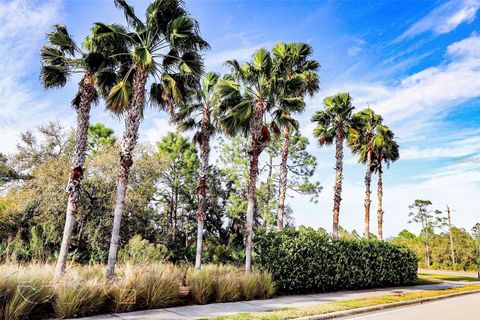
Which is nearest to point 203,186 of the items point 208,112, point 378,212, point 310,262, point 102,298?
point 208,112

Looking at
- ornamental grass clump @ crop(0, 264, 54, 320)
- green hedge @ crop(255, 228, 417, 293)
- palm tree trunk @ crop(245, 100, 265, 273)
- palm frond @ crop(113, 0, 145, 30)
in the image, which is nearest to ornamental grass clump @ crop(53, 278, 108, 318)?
ornamental grass clump @ crop(0, 264, 54, 320)

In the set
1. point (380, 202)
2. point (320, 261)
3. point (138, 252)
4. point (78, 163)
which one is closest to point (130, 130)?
point (78, 163)

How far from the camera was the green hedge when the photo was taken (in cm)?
1437

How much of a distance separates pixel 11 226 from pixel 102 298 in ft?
51.1

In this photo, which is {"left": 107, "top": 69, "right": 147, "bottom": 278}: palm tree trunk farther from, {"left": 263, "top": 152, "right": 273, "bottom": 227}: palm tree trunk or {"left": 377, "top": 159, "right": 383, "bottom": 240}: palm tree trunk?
{"left": 377, "top": 159, "right": 383, "bottom": 240}: palm tree trunk

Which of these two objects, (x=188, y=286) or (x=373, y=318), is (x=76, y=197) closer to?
(x=188, y=286)

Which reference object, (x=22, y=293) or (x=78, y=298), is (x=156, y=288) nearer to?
(x=78, y=298)

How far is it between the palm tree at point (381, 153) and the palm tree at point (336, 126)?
5086 millimetres

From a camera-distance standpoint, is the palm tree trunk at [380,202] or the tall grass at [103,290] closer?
the tall grass at [103,290]

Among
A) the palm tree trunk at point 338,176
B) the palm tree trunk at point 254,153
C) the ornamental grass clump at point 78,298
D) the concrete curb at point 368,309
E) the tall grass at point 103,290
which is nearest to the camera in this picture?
the tall grass at point 103,290

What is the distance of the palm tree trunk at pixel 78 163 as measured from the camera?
11406 millimetres

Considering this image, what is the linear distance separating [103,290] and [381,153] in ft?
86.4

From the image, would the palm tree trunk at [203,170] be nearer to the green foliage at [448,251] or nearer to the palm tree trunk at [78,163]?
the palm tree trunk at [78,163]

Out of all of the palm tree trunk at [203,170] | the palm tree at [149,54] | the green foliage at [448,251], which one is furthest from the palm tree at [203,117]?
the green foliage at [448,251]
